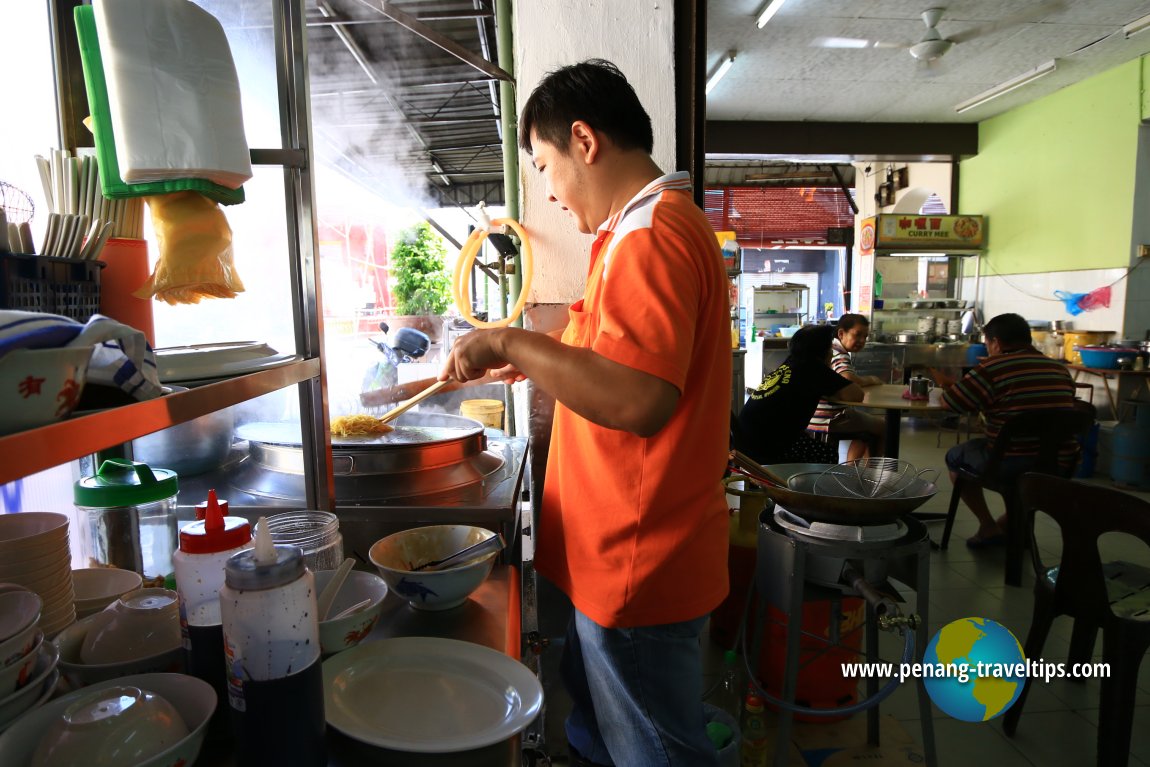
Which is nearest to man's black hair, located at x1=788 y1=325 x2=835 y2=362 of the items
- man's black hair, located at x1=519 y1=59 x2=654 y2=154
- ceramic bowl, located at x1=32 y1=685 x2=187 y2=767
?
man's black hair, located at x1=519 y1=59 x2=654 y2=154

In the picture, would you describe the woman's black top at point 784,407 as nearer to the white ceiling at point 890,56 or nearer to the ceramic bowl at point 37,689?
the ceramic bowl at point 37,689

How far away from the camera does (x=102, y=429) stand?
0.62 meters

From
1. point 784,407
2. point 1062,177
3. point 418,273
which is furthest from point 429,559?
point 1062,177

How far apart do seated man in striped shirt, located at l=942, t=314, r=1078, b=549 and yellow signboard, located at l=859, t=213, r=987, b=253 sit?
5.54 metres

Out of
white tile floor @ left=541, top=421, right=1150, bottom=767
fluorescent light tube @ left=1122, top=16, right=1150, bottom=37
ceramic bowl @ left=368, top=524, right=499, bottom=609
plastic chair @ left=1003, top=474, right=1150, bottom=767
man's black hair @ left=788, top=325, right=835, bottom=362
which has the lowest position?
white tile floor @ left=541, top=421, right=1150, bottom=767

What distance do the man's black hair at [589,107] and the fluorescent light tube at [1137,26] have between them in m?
7.80

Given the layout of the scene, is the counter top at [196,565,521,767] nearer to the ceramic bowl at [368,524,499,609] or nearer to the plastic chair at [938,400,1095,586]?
the ceramic bowl at [368,524,499,609]

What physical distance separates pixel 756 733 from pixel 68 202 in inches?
104

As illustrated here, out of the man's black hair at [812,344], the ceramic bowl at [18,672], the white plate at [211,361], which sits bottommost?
the ceramic bowl at [18,672]

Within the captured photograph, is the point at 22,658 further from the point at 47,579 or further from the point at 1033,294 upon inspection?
the point at 1033,294

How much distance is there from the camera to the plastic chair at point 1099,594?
2229mm

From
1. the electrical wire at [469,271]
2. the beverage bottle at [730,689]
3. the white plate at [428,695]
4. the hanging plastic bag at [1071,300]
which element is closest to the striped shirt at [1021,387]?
the beverage bottle at [730,689]

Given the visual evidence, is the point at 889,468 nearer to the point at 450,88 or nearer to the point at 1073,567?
the point at 1073,567

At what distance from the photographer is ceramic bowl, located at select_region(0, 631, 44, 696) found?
2.57ft
